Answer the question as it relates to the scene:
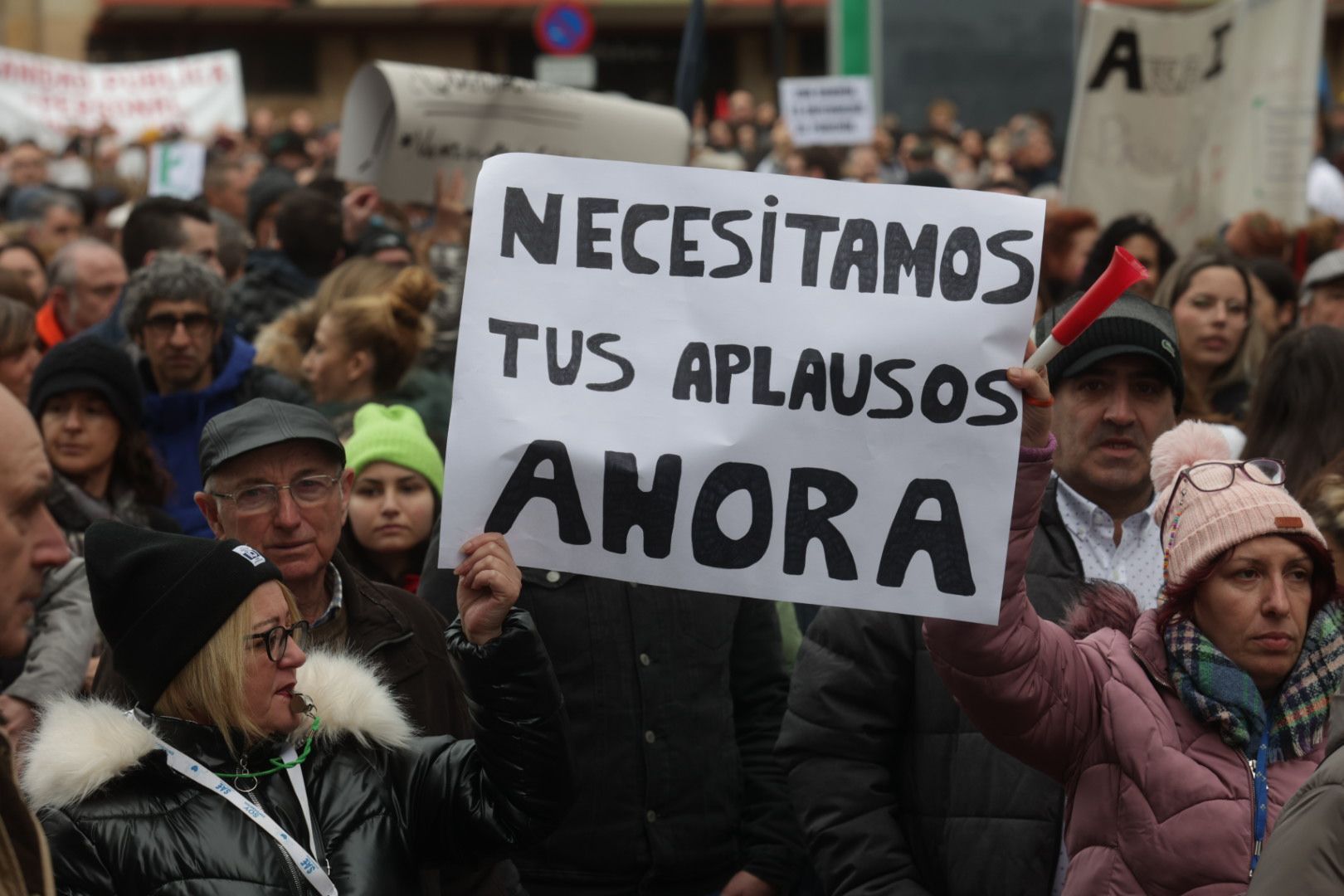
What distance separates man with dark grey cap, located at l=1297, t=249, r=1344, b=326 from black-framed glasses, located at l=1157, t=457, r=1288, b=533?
3.63 meters

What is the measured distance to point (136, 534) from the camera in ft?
9.37

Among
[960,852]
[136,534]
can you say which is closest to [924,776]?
[960,852]

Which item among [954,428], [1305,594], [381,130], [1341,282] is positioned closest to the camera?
[954,428]

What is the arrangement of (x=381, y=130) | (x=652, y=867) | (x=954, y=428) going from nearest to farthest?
(x=954, y=428)
(x=652, y=867)
(x=381, y=130)

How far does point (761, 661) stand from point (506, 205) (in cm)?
142

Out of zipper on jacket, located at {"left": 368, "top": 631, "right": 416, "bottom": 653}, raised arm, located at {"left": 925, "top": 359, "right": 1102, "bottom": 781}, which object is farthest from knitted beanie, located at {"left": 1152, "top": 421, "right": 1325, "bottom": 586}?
zipper on jacket, located at {"left": 368, "top": 631, "right": 416, "bottom": 653}

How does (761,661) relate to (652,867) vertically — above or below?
above

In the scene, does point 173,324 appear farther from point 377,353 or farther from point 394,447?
point 394,447

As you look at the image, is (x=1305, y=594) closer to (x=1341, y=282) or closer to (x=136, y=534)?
(x=136, y=534)

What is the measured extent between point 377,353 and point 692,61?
4026mm

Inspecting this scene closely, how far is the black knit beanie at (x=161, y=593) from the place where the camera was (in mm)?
2736

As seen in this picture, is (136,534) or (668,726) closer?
(136,534)

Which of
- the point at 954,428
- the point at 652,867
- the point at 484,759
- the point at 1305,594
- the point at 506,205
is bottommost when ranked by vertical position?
the point at 652,867

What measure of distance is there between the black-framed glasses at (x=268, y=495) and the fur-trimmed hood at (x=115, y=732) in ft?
1.83
